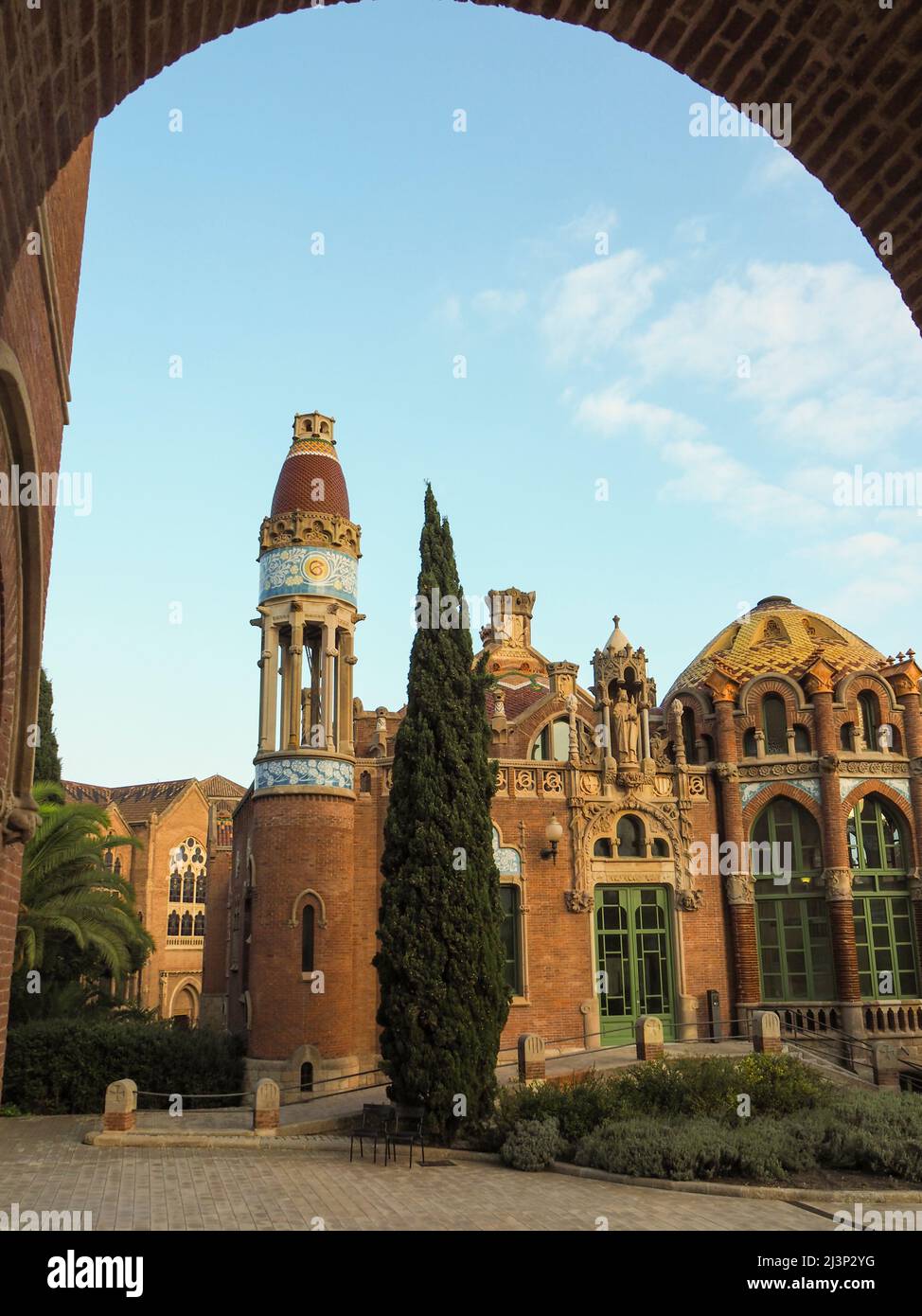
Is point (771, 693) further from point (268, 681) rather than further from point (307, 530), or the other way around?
point (268, 681)

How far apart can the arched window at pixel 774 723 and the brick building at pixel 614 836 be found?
49 mm

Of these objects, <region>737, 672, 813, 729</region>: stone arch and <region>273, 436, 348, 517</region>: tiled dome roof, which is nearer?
<region>273, 436, 348, 517</region>: tiled dome roof

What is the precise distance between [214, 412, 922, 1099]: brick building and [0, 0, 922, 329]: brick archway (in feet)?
65.1

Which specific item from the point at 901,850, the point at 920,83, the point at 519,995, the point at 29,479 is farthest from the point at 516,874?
the point at 920,83

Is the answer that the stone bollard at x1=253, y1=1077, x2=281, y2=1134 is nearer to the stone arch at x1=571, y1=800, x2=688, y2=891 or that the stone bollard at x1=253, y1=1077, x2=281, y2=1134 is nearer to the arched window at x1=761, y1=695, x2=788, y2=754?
the stone arch at x1=571, y1=800, x2=688, y2=891

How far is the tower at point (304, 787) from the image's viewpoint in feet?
72.4

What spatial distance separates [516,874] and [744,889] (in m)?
5.64

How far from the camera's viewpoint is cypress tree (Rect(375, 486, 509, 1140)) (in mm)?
17156

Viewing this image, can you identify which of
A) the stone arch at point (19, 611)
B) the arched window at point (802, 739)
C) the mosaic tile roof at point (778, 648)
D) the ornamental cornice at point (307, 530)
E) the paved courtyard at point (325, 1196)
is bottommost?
the paved courtyard at point (325, 1196)

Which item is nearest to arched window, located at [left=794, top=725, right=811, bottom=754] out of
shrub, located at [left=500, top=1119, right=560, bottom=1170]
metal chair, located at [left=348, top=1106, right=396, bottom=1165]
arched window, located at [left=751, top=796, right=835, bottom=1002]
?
arched window, located at [left=751, top=796, right=835, bottom=1002]

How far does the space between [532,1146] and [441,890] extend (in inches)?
167

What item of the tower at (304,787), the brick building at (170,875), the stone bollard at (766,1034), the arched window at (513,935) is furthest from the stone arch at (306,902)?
the brick building at (170,875)

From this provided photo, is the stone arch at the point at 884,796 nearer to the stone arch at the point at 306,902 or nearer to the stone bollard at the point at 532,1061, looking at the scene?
the stone bollard at the point at 532,1061

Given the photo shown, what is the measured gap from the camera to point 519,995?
2441 cm
